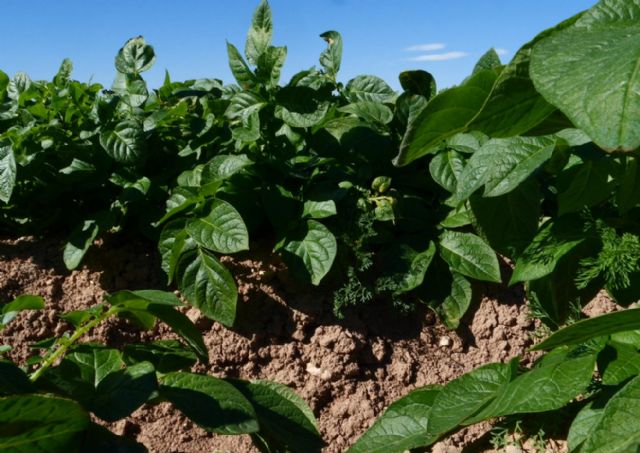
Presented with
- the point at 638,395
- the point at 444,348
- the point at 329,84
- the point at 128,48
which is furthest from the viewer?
the point at 128,48

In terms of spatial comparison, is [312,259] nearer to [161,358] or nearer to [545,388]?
[161,358]

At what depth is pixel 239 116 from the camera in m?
2.87

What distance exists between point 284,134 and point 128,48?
838mm

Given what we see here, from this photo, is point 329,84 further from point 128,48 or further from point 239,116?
point 128,48

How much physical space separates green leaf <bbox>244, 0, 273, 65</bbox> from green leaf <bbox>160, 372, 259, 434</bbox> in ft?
4.49

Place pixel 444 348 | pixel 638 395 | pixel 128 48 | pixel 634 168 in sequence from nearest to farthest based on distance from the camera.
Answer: pixel 638 395 → pixel 634 168 → pixel 444 348 → pixel 128 48

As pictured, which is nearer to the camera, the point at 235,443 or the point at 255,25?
the point at 235,443

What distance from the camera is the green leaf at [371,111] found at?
114 inches

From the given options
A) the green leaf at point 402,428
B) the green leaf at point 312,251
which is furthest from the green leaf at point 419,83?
the green leaf at point 402,428

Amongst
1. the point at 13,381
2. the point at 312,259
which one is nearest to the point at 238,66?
the point at 312,259

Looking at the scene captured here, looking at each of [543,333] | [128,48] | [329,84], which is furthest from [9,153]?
[543,333]

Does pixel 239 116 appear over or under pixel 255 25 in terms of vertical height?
under

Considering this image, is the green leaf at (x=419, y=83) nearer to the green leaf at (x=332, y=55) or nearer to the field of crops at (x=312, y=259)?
the field of crops at (x=312, y=259)

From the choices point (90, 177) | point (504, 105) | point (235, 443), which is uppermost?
point (90, 177)
